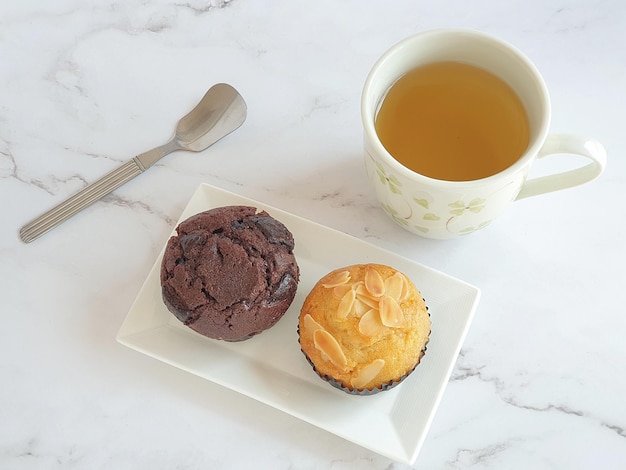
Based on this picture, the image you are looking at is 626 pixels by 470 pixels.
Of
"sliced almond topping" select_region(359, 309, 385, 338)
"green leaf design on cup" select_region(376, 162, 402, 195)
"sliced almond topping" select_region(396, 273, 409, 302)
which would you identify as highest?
"green leaf design on cup" select_region(376, 162, 402, 195)

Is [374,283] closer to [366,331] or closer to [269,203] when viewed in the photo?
[366,331]

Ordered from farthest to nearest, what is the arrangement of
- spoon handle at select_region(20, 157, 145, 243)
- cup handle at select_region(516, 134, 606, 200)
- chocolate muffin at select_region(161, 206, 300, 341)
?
1. spoon handle at select_region(20, 157, 145, 243)
2. chocolate muffin at select_region(161, 206, 300, 341)
3. cup handle at select_region(516, 134, 606, 200)

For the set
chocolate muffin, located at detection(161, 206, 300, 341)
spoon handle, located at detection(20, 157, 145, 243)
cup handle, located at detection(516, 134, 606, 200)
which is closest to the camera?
cup handle, located at detection(516, 134, 606, 200)

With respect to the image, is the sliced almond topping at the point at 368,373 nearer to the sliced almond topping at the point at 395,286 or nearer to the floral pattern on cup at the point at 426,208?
the sliced almond topping at the point at 395,286

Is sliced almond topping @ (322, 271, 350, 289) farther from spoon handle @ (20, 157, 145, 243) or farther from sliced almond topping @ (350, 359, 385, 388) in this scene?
spoon handle @ (20, 157, 145, 243)

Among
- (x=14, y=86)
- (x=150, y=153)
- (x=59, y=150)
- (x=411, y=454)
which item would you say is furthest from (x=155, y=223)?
(x=411, y=454)

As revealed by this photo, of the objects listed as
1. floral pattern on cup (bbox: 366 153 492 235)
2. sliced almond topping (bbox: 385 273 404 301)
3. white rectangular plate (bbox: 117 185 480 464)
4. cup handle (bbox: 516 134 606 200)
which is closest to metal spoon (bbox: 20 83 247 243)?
white rectangular plate (bbox: 117 185 480 464)

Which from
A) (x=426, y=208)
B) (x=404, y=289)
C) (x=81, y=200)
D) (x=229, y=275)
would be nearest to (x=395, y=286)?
(x=404, y=289)
